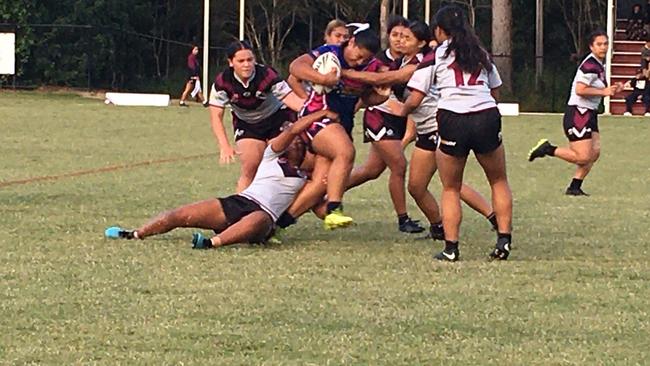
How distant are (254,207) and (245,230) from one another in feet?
0.94

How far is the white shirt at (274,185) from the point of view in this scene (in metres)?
10.8

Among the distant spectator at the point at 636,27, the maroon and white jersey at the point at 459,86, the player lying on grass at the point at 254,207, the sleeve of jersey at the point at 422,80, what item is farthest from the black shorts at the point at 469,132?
the distant spectator at the point at 636,27

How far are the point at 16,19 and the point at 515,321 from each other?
41.6m

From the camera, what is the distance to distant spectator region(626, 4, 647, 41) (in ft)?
137

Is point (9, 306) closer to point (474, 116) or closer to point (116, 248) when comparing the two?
point (116, 248)

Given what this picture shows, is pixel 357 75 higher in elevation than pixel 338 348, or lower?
higher

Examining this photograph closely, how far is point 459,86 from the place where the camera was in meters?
9.91

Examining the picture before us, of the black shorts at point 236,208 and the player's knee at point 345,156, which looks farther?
the player's knee at point 345,156

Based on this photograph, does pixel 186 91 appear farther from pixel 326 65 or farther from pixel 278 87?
pixel 326 65

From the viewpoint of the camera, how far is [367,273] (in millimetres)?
9555

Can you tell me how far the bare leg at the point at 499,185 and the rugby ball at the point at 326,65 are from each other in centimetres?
160

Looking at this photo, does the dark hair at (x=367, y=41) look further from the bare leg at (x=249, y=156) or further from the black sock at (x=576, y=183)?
the black sock at (x=576, y=183)

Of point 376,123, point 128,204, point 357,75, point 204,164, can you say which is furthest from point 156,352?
point 204,164

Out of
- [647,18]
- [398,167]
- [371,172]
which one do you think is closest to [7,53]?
[647,18]
